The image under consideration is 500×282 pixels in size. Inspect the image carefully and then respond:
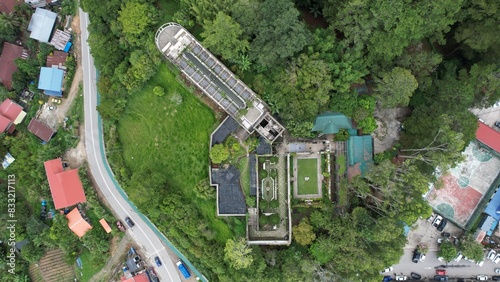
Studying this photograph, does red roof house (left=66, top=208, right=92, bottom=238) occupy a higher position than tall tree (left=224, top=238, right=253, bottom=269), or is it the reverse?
tall tree (left=224, top=238, right=253, bottom=269)

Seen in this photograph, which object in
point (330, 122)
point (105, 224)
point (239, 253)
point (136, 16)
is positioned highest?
point (136, 16)

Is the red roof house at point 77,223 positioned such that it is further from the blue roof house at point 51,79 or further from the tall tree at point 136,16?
the tall tree at point 136,16

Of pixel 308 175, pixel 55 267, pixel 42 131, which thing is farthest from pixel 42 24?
pixel 308 175

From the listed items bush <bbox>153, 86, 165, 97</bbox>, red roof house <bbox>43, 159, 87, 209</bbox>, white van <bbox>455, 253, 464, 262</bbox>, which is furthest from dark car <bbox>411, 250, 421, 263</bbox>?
red roof house <bbox>43, 159, 87, 209</bbox>

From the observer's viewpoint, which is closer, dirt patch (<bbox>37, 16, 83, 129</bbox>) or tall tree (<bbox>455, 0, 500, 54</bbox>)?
tall tree (<bbox>455, 0, 500, 54</bbox>)

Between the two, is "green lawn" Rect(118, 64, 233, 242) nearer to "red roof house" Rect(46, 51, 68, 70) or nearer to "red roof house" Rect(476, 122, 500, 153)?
"red roof house" Rect(46, 51, 68, 70)

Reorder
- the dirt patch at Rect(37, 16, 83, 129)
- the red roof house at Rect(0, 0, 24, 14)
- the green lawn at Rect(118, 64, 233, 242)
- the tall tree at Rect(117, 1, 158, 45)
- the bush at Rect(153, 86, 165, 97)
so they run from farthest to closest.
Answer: the red roof house at Rect(0, 0, 24, 14) → the dirt patch at Rect(37, 16, 83, 129) → the green lawn at Rect(118, 64, 233, 242) → the bush at Rect(153, 86, 165, 97) → the tall tree at Rect(117, 1, 158, 45)

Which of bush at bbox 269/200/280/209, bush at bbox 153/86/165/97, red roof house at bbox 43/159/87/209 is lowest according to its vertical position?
red roof house at bbox 43/159/87/209

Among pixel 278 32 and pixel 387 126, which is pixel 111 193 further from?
pixel 387 126

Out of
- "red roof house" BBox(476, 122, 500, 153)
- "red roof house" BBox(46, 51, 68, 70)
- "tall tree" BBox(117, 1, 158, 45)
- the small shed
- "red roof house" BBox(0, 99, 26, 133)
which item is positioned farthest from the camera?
"red roof house" BBox(0, 99, 26, 133)
